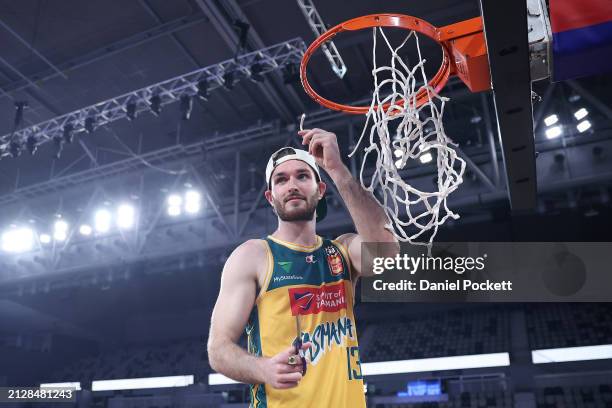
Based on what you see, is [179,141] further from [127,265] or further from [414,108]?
[414,108]

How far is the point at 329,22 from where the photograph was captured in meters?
7.45

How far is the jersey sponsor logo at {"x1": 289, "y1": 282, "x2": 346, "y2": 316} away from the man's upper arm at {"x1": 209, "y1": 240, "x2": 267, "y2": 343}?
161 mm

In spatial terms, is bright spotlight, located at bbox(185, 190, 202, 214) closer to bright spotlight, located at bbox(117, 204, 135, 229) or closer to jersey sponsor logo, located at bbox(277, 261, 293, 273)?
bright spotlight, located at bbox(117, 204, 135, 229)

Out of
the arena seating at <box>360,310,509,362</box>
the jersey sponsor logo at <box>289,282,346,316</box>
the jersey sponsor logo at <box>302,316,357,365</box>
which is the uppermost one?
the arena seating at <box>360,310,509,362</box>

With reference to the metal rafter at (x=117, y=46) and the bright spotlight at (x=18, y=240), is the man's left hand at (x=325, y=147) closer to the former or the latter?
the metal rafter at (x=117, y=46)

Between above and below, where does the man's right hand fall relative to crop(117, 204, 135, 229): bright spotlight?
below

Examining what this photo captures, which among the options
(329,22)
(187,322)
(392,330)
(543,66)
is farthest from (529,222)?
(187,322)

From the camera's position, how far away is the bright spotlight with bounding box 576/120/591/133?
797 cm

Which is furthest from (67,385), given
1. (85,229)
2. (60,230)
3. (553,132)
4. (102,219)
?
(553,132)

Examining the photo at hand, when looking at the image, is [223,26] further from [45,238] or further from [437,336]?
[437,336]

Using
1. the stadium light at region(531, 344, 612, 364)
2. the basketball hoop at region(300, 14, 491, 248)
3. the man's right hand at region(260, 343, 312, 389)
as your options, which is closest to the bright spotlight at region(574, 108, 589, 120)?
the stadium light at region(531, 344, 612, 364)

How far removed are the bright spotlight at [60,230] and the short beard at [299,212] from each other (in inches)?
428

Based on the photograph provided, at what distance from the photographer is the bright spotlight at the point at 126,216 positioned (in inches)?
438

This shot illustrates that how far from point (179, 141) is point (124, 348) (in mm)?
9474
